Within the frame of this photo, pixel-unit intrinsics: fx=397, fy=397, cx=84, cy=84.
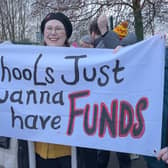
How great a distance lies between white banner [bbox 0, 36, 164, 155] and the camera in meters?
2.32

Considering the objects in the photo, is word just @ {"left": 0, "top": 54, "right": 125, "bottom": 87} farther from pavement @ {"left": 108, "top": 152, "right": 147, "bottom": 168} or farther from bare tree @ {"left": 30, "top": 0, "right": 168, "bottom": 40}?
bare tree @ {"left": 30, "top": 0, "right": 168, "bottom": 40}

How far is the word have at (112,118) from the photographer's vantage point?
234cm

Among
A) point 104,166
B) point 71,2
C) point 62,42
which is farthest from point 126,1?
point 62,42

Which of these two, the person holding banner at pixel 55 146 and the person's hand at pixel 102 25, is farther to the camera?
the person's hand at pixel 102 25

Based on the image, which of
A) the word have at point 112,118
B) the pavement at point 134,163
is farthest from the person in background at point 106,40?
the word have at point 112,118

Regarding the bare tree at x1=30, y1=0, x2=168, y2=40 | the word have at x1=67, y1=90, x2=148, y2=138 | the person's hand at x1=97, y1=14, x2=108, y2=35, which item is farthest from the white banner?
the bare tree at x1=30, y1=0, x2=168, y2=40

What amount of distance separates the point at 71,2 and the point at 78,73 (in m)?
12.8

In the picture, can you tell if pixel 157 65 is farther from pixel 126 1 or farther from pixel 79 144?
pixel 126 1

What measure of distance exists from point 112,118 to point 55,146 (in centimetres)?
40

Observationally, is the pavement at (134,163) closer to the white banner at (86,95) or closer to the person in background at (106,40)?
the person in background at (106,40)

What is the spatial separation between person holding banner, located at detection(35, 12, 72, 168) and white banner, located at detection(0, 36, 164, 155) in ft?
0.21

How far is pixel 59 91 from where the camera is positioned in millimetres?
2471

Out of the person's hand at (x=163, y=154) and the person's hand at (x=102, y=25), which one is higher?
the person's hand at (x=102, y=25)

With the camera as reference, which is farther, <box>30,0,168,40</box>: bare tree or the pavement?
<box>30,0,168,40</box>: bare tree
